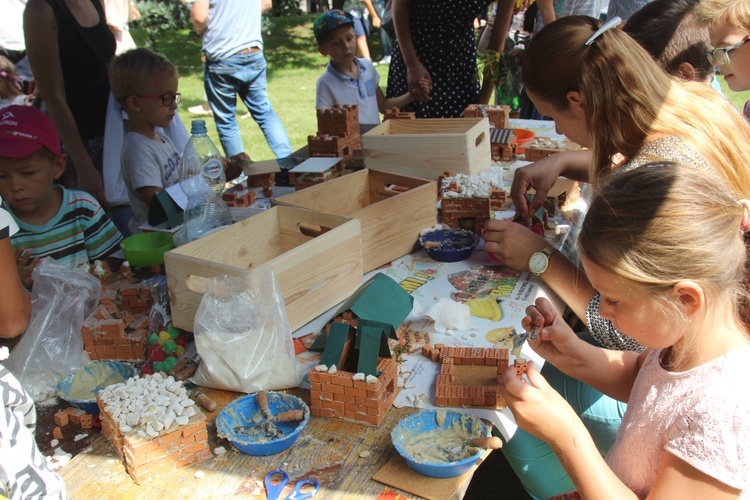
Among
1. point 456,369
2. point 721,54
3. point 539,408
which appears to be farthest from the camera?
point 721,54

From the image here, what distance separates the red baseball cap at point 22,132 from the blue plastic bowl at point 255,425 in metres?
1.60

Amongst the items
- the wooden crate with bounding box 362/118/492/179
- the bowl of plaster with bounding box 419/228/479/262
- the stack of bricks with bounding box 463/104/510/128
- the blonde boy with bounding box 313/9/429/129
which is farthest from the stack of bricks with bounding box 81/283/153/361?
the blonde boy with bounding box 313/9/429/129

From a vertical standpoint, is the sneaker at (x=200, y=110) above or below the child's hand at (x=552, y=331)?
below

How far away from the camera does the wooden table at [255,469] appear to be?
4.58 feet

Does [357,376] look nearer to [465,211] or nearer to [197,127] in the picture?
[465,211]

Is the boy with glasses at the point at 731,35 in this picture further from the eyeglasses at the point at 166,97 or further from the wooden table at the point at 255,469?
the eyeglasses at the point at 166,97

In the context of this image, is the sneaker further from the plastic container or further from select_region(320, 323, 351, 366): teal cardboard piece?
select_region(320, 323, 351, 366): teal cardboard piece

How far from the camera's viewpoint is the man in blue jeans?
5.89 meters

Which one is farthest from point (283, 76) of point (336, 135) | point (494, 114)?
point (336, 135)

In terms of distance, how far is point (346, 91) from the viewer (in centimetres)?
487

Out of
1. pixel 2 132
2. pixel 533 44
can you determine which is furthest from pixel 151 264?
pixel 533 44

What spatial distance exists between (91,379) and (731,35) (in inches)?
112

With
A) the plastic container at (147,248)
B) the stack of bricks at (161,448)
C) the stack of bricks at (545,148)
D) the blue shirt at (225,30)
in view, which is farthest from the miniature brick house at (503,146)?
the blue shirt at (225,30)

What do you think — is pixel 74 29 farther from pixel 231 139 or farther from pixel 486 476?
pixel 486 476
